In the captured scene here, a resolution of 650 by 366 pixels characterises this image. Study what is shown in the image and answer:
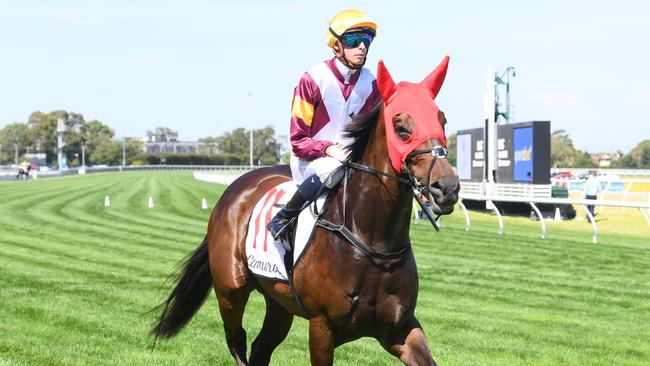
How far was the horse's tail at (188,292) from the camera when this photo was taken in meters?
6.14

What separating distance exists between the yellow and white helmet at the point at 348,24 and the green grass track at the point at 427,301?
2842 millimetres

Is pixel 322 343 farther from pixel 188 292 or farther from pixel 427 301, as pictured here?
pixel 427 301

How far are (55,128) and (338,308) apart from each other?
135 meters

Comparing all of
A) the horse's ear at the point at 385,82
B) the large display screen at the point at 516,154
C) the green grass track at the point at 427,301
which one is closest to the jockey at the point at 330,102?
the horse's ear at the point at 385,82

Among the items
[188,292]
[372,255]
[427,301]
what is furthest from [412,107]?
[427,301]

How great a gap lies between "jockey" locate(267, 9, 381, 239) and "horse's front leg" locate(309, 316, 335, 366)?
57cm

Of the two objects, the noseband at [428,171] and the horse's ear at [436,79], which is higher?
the horse's ear at [436,79]

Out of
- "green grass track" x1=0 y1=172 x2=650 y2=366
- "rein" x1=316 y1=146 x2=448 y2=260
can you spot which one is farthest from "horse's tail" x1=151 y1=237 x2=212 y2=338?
"rein" x1=316 y1=146 x2=448 y2=260

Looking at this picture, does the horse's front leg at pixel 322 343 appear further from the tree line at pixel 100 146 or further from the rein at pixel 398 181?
the tree line at pixel 100 146

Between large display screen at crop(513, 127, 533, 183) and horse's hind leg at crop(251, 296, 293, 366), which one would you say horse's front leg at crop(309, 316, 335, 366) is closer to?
Result: horse's hind leg at crop(251, 296, 293, 366)


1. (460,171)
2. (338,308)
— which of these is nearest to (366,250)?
(338,308)

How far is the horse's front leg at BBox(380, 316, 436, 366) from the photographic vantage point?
420 cm

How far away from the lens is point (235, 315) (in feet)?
18.6

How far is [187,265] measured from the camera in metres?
6.18
